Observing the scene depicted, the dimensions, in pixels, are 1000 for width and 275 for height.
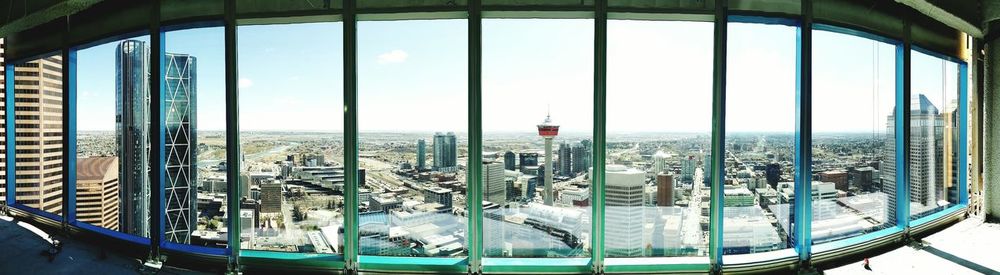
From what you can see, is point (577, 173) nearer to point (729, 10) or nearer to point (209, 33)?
point (729, 10)

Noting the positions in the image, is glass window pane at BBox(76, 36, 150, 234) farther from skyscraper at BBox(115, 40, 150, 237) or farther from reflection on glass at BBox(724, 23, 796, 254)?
reflection on glass at BBox(724, 23, 796, 254)

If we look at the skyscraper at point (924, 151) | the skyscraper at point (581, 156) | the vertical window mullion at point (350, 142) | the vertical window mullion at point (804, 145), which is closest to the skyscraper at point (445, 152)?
A: the vertical window mullion at point (350, 142)

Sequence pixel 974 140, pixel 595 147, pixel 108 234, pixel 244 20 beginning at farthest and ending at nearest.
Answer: pixel 974 140 < pixel 108 234 < pixel 244 20 < pixel 595 147

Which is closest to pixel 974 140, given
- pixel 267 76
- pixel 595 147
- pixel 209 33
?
pixel 595 147

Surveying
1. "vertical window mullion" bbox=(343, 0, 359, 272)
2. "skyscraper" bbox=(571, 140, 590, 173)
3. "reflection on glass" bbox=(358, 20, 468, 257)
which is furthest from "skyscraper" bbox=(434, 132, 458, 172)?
"skyscraper" bbox=(571, 140, 590, 173)

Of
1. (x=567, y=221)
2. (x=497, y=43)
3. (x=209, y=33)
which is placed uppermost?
(x=209, y=33)

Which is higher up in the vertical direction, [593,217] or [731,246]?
[593,217]

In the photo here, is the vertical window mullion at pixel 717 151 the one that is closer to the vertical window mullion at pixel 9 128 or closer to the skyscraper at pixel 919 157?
the skyscraper at pixel 919 157
